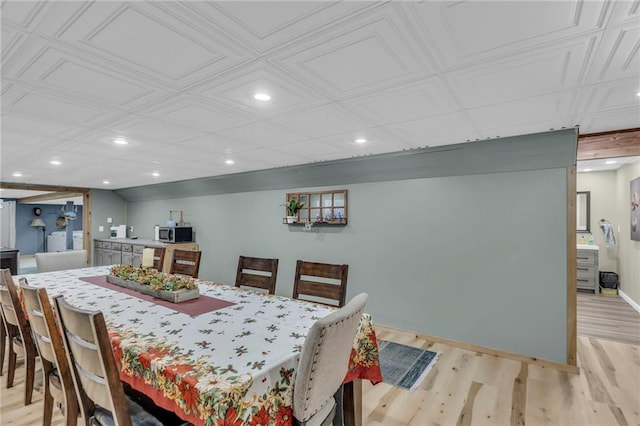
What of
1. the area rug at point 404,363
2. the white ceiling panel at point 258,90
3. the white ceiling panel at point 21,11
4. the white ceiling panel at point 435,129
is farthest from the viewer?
the area rug at point 404,363

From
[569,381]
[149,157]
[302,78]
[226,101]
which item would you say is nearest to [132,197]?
[149,157]

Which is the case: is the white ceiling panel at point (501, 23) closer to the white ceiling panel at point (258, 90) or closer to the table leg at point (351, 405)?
the white ceiling panel at point (258, 90)

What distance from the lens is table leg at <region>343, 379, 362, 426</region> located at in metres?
1.74

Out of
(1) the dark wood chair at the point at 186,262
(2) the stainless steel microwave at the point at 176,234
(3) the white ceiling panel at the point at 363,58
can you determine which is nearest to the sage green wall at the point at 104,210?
(2) the stainless steel microwave at the point at 176,234

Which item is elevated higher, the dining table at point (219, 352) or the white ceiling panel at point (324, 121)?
the white ceiling panel at point (324, 121)

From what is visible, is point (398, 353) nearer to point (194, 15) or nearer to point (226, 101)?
point (226, 101)

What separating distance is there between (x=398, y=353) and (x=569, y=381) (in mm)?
1402

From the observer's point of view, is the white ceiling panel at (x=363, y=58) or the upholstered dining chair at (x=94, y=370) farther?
the white ceiling panel at (x=363, y=58)

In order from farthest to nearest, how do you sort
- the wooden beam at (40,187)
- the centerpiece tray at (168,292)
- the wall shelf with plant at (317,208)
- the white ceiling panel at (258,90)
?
the wooden beam at (40,187) → the wall shelf with plant at (317,208) → the centerpiece tray at (168,292) → the white ceiling panel at (258,90)

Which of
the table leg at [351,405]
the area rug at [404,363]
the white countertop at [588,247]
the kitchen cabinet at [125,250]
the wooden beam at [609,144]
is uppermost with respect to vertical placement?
the wooden beam at [609,144]

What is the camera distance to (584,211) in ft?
19.9

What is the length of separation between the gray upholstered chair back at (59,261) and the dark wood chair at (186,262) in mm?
1554

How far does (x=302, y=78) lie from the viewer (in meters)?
1.71

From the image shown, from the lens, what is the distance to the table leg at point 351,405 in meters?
1.74
